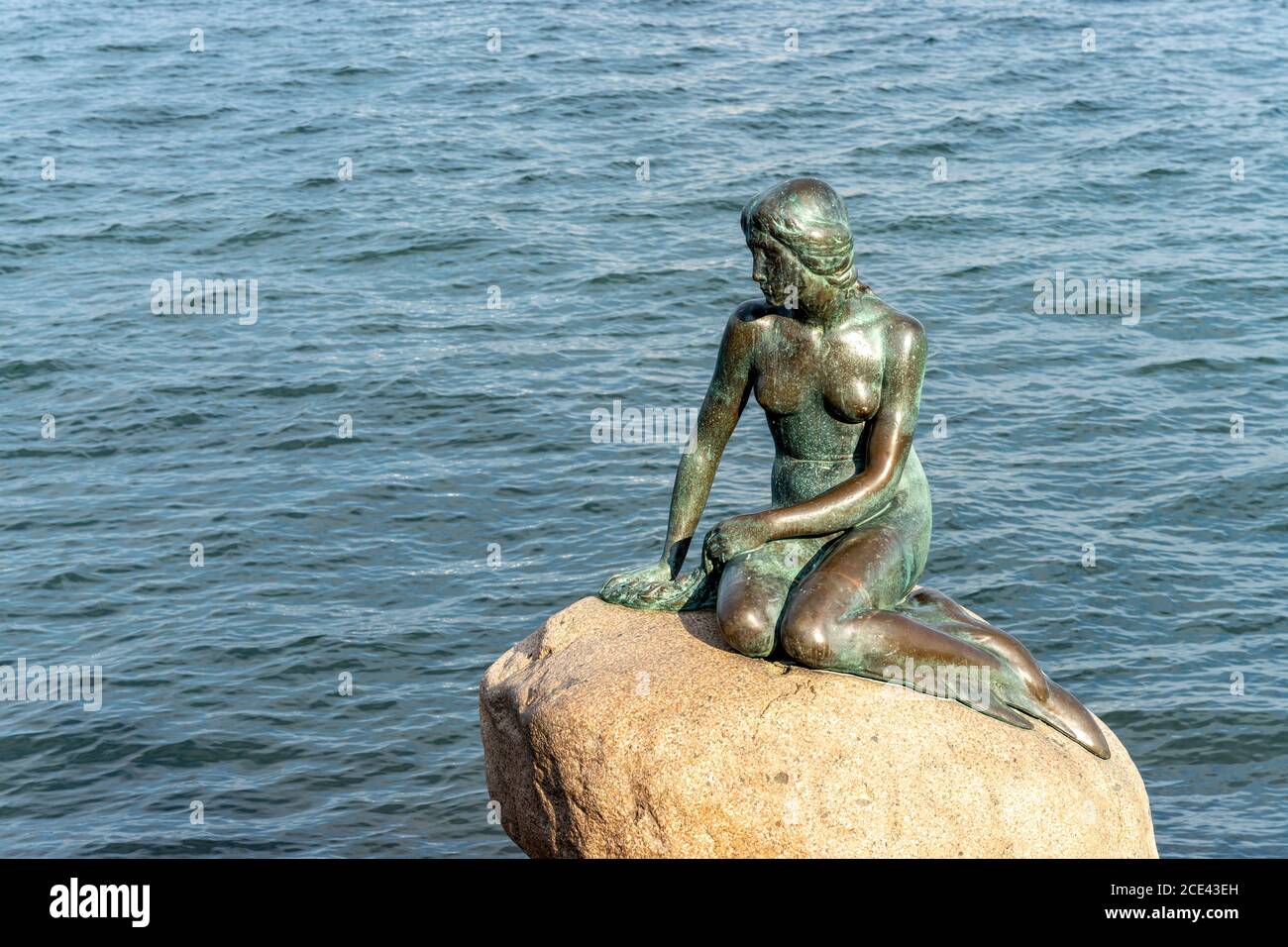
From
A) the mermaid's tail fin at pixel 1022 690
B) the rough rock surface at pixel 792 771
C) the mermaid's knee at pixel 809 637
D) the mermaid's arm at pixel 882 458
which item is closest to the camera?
the rough rock surface at pixel 792 771

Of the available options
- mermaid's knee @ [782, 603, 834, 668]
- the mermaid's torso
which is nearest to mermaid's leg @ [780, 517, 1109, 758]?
mermaid's knee @ [782, 603, 834, 668]

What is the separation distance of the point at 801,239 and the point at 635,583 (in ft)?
6.42

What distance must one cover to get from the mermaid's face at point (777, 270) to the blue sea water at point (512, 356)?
458cm

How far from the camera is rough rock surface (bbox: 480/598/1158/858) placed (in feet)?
24.1

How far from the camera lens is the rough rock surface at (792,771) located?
7.34 meters

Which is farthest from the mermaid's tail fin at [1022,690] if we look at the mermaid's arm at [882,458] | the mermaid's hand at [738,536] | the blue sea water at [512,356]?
the blue sea water at [512,356]

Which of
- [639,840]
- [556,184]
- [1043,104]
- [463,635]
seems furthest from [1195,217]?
[639,840]

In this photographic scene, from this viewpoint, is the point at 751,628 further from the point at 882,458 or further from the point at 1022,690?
the point at 1022,690

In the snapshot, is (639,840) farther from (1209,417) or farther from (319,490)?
(1209,417)

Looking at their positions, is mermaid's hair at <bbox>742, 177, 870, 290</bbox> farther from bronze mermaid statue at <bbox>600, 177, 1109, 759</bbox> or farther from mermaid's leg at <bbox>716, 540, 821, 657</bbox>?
mermaid's leg at <bbox>716, 540, 821, 657</bbox>

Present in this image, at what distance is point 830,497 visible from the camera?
8.09 m

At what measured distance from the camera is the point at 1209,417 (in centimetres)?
1630

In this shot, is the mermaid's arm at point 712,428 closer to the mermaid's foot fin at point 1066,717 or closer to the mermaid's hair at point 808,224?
the mermaid's hair at point 808,224

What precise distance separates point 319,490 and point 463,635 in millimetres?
2730
